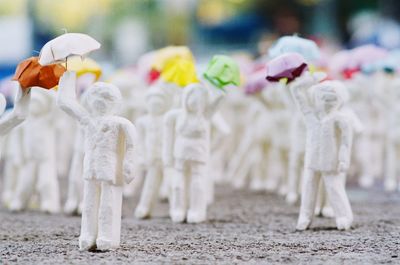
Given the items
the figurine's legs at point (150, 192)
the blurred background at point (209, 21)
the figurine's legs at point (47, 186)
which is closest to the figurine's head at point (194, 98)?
the figurine's legs at point (150, 192)

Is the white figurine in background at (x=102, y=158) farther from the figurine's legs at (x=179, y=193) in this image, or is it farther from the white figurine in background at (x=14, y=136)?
the figurine's legs at (x=179, y=193)

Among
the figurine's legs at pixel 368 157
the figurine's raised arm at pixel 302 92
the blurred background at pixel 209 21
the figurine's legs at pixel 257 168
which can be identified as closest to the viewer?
the figurine's raised arm at pixel 302 92

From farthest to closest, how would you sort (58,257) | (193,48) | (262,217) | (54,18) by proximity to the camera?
(193,48)
(54,18)
(262,217)
(58,257)

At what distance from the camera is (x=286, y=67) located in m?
7.23

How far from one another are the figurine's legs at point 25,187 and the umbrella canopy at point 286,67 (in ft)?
8.98

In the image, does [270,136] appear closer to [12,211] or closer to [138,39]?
[12,211]

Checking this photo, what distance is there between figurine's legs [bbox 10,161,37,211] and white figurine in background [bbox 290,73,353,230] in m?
2.82

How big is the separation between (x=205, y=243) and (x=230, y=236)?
Result: 431 millimetres

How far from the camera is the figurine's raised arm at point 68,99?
248 inches

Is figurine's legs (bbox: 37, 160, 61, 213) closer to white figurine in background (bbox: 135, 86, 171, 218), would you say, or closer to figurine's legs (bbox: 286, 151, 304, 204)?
white figurine in background (bbox: 135, 86, 171, 218)

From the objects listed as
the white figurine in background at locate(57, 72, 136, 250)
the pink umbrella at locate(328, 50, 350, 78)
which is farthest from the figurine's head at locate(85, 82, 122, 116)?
the pink umbrella at locate(328, 50, 350, 78)

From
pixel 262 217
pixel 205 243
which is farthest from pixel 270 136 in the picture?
pixel 205 243

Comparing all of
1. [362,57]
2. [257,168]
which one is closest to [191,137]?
[362,57]

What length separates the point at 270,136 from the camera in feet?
33.8
